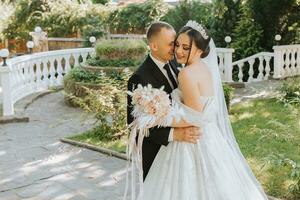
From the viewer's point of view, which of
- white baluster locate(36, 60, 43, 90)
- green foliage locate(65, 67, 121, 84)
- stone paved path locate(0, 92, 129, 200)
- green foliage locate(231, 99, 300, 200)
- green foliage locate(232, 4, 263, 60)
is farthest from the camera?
green foliage locate(232, 4, 263, 60)

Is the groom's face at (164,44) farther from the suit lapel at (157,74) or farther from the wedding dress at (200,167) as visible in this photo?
the wedding dress at (200,167)

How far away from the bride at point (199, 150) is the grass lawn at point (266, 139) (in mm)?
1104

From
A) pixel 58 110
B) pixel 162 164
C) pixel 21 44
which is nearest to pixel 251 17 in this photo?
pixel 58 110

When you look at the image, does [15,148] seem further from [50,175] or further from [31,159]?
[50,175]

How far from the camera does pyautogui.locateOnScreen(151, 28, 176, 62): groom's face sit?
310cm

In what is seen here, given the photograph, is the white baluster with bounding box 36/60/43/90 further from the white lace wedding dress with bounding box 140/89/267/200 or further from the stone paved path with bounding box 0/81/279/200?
the white lace wedding dress with bounding box 140/89/267/200

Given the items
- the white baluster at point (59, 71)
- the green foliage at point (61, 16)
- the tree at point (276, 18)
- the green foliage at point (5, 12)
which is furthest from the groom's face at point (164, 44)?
the green foliage at point (5, 12)

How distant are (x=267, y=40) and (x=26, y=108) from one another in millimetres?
7517

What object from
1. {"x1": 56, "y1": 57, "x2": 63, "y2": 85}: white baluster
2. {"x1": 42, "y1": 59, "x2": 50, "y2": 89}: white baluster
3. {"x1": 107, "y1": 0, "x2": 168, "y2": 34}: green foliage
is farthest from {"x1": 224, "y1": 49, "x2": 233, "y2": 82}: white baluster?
{"x1": 107, "y1": 0, "x2": 168, "y2": 34}: green foliage

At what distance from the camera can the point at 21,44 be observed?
877 inches

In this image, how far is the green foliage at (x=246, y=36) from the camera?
1359cm

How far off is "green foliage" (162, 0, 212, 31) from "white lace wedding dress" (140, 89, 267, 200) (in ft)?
35.8

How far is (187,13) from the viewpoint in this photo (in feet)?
47.6

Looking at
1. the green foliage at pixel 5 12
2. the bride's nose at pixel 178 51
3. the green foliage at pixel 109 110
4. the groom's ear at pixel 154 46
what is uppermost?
the green foliage at pixel 5 12
